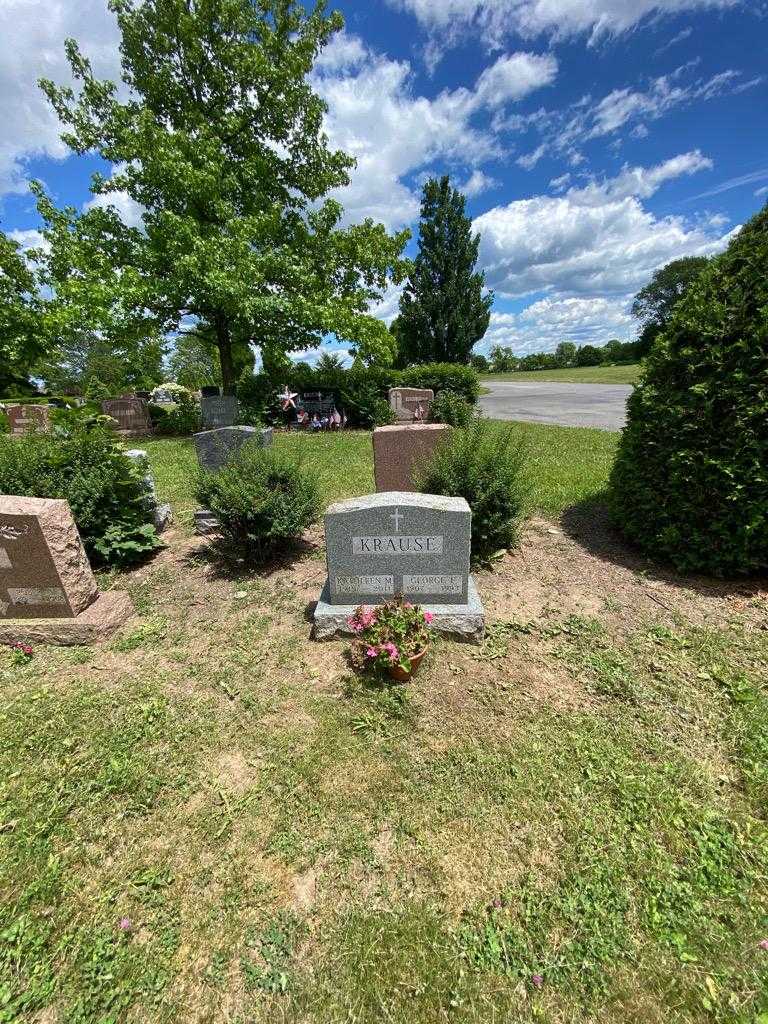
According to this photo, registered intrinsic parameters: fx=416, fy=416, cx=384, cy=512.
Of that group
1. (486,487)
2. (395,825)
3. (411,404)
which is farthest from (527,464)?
(395,825)

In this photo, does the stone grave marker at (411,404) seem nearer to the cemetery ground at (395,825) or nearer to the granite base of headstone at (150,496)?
the granite base of headstone at (150,496)

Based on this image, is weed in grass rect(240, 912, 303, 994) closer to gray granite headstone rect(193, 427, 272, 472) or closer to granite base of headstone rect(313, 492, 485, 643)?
granite base of headstone rect(313, 492, 485, 643)

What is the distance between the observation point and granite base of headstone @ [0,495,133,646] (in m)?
3.17

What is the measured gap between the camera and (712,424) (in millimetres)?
3590

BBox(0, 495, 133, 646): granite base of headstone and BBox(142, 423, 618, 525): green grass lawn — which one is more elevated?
BBox(0, 495, 133, 646): granite base of headstone

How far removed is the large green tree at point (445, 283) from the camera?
25.3 metres

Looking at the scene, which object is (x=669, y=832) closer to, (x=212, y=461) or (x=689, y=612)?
(x=689, y=612)

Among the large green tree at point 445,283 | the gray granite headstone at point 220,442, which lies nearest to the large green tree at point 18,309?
the gray granite headstone at point 220,442

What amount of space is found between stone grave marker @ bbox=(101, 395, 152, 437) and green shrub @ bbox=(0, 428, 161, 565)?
12.8 m

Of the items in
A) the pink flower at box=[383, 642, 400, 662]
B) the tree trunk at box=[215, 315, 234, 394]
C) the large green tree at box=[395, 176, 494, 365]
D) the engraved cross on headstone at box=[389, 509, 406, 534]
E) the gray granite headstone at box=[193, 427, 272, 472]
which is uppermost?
the large green tree at box=[395, 176, 494, 365]

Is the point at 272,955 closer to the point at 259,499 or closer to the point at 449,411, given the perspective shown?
the point at 259,499

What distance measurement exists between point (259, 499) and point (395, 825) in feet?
9.87

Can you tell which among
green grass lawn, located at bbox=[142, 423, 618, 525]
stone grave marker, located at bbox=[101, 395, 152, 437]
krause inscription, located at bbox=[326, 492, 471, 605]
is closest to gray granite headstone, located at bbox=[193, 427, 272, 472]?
green grass lawn, located at bbox=[142, 423, 618, 525]

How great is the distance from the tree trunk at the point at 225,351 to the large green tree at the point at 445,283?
49.9 feet
